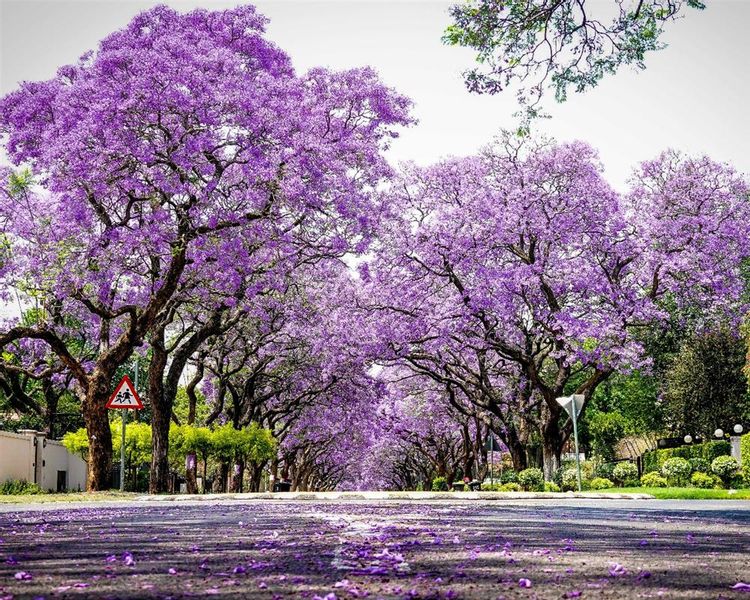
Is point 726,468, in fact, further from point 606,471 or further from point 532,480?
point 606,471

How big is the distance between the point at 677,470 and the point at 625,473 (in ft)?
10.8

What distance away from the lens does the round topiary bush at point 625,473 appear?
31700 mm

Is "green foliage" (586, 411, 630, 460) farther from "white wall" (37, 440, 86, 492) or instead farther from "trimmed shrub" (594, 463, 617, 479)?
"white wall" (37, 440, 86, 492)

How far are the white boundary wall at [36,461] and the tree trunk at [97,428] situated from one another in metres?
10.3

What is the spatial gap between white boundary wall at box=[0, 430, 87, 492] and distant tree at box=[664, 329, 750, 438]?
91.1 ft

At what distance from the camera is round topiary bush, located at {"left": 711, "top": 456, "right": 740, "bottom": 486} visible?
85.7 feet

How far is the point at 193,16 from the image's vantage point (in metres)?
23.2

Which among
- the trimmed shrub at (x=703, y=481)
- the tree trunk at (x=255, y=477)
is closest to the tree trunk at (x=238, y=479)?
the tree trunk at (x=255, y=477)

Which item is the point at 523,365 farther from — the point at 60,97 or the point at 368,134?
the point at 60,97

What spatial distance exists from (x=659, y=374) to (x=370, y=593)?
1691 inches

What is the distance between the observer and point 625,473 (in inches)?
1251

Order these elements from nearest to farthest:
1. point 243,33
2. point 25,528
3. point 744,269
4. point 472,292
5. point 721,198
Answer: point 25,528 < point 243,33 < point 472,292 < point 721,198 < point 744,269

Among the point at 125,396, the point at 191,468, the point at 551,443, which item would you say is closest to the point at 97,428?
the point at 125,396

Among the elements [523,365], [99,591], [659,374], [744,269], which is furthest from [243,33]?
[659,374]
